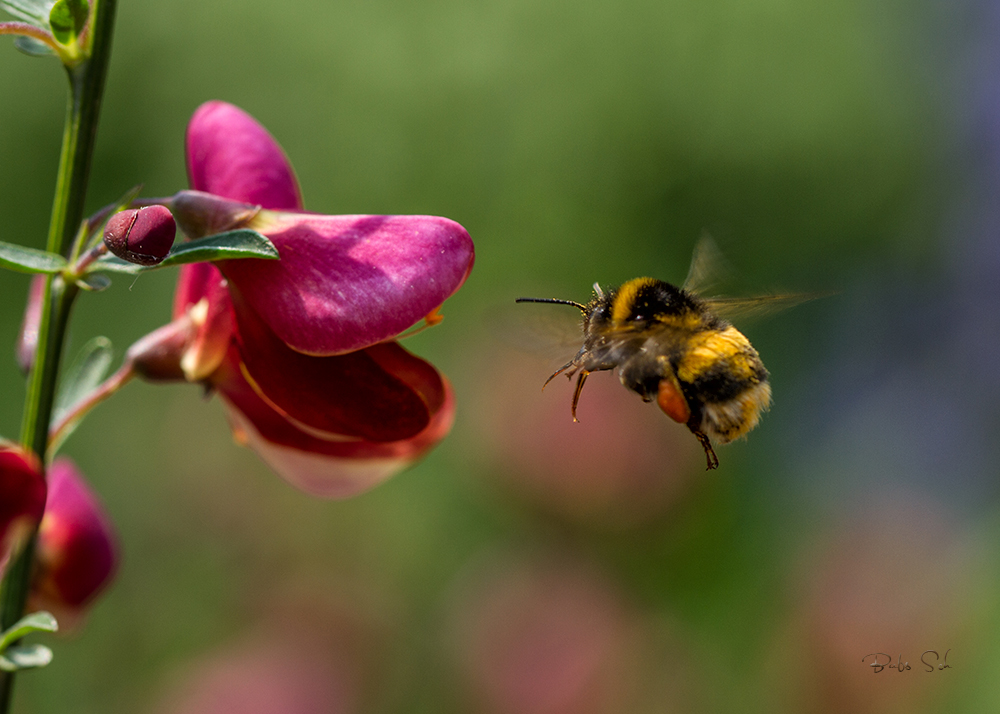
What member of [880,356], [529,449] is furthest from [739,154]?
[529,449]

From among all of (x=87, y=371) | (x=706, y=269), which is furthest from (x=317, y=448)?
(x=706, y=269)

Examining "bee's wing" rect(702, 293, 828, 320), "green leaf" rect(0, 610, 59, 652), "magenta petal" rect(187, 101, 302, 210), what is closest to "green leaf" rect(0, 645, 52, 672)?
"green leaf" rect(0, 610, 59, 652)

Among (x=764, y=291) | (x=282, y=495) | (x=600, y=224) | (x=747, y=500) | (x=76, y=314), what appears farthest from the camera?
(x=600, y=224)

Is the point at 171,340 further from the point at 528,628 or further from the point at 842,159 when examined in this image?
the point at 842,159

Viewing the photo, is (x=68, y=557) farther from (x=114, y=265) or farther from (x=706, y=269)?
(x=706, y=269)
